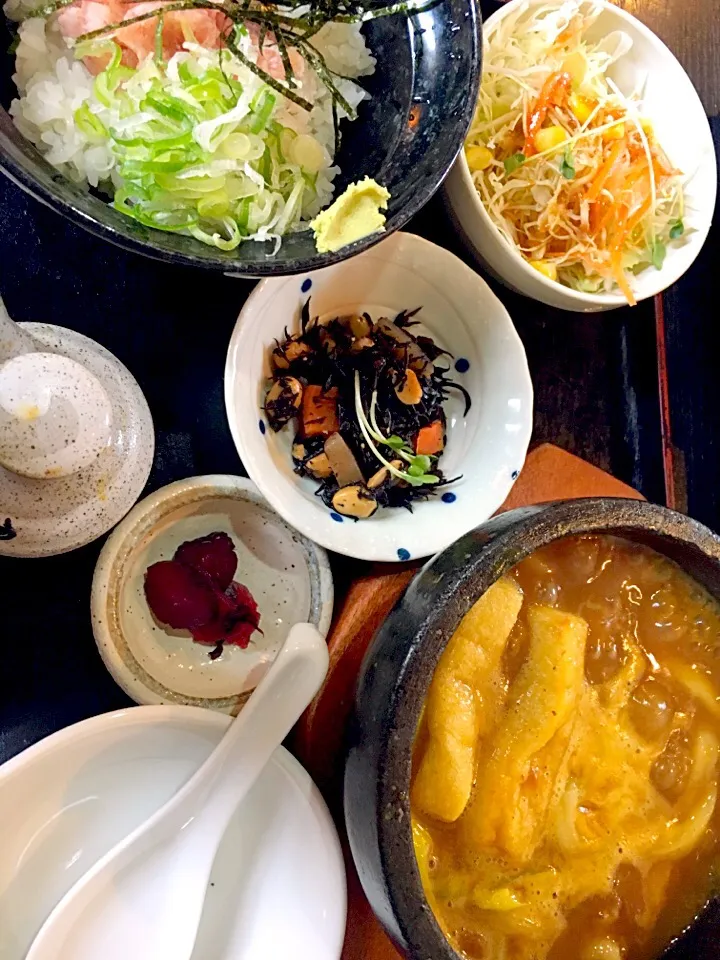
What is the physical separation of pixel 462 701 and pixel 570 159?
1072 millimetres

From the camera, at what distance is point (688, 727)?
4.09 feet

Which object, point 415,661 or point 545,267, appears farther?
point 545,267

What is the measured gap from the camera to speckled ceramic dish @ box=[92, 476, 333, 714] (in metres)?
1.42

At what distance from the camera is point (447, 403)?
1645 mm

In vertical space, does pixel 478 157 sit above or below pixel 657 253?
above

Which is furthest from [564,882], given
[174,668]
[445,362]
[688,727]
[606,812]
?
[445,362]

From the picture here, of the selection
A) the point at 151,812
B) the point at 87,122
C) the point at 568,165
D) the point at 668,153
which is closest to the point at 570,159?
the point at 568,165

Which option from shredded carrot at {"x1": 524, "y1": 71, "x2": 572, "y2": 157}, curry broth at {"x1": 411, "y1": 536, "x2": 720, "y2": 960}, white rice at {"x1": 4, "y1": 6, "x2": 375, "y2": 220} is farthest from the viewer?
shredded carrot at {"x1": 524, "y1": 71, "x2": 572, "y2": 157}

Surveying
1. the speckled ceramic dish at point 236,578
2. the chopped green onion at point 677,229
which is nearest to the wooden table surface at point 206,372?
the speckled ceramic dish at point 236,578

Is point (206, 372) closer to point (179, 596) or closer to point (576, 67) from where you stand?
point (179, 596)

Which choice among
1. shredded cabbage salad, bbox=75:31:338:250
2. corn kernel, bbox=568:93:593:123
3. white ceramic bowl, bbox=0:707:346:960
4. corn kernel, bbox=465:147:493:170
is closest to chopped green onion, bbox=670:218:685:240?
corn kernel, bbox=568:93:593:123

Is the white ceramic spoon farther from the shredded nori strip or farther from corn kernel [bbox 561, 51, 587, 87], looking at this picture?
corn kernel [bbox 561, 51, 587, 87]

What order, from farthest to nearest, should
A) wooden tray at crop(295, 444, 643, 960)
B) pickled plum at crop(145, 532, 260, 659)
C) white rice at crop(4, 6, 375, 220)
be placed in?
pickled plum at crop(145, 532, 260, 659) < wooden tray at crop(295, 444, 643, 960) < white rice at crop(4, 6, 375, 220)

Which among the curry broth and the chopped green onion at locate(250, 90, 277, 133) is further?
the chopped green onion at locate(250, 90, 277, 133)
